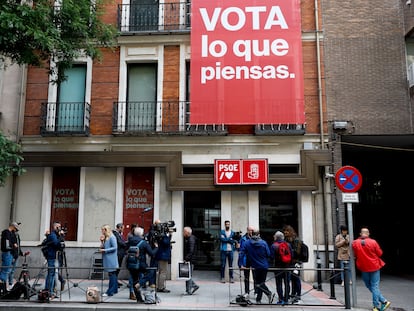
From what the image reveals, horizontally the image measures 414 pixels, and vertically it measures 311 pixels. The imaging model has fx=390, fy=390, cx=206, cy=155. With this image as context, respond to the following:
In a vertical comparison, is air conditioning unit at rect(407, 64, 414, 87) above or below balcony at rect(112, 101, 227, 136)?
above

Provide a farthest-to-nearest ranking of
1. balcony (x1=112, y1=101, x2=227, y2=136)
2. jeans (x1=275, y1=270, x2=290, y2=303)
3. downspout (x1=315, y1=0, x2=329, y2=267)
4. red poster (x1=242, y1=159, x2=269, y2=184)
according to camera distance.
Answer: balcony (x1=112, y1=101, x2=227, y2=136) → red poster (x1=242, y1=159, x2=269, y2=184) → downspout (x1=315, y1=0, x2=329, y2=267) → jeans (x1=275, y1=270, x2=290, y2=303)

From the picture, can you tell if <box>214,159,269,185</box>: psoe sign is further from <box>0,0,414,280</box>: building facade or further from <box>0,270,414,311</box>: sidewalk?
<box>0,270,414,311</box>: sidewalk

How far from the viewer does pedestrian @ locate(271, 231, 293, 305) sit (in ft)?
29.6

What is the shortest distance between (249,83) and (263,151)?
2.39 metres

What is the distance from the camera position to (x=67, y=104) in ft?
46.2

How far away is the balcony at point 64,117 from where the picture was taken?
1371 cm

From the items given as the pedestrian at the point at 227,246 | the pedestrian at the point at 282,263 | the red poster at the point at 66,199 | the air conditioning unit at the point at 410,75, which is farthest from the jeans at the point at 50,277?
the air conditioning unit at the point at 410,75

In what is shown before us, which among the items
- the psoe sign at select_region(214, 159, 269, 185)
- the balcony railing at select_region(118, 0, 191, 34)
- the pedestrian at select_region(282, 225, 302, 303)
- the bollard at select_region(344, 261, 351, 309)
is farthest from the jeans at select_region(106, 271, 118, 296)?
the balcony railing at select_region(118, 0, 191, 34)

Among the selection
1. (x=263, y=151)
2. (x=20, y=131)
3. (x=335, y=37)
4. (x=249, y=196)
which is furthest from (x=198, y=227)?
(x=335, y=37)

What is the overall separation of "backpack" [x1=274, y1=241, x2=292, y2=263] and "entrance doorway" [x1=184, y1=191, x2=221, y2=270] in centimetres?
499

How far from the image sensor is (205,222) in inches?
566

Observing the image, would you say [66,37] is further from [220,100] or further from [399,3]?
[399,3]

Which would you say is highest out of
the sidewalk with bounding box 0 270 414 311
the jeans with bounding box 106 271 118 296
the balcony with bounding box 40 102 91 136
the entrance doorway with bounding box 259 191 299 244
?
the balcony with bounding box 40 102 91 136

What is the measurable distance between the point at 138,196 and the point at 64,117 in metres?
3.93
